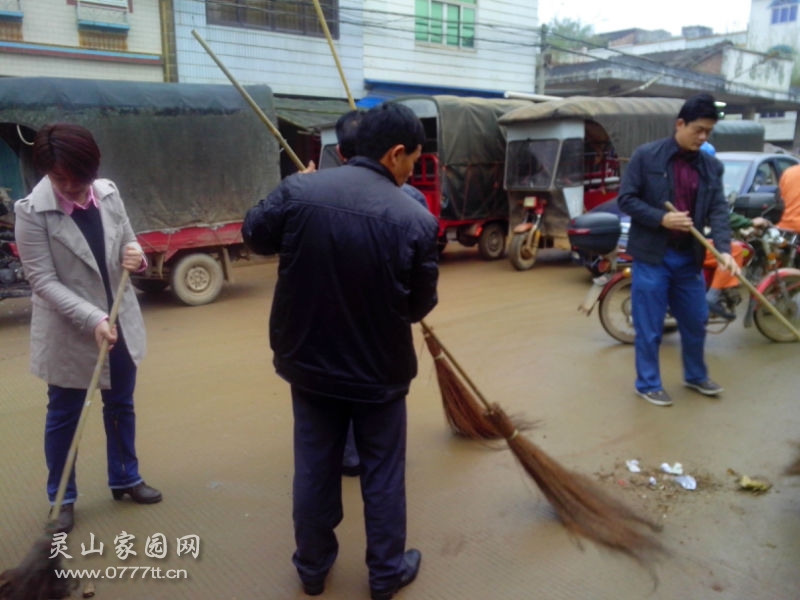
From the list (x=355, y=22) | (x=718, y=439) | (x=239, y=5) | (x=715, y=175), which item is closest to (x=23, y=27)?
(x=239, y=5)

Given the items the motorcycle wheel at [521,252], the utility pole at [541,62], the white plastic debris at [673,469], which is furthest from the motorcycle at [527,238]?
the utility pole at [541,62]

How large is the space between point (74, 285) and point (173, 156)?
4914 mm

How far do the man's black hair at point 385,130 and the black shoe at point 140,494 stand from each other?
1.95m

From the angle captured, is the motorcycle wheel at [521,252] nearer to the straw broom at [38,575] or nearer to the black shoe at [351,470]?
the black shoe at [351,470]

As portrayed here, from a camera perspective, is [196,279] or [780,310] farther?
[196,279]

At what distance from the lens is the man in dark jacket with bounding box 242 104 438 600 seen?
2.15 m

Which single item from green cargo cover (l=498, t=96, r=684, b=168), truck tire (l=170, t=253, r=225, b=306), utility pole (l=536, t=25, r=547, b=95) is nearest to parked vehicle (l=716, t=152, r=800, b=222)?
green cargo cover (l=498, t=96, r=684, b=168)

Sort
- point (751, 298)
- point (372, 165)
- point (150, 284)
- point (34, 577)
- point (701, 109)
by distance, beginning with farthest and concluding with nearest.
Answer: point (150, 284), point (751, 298), point (701, 109), point (372, 165), point (34, 577)

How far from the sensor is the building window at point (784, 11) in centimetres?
3472

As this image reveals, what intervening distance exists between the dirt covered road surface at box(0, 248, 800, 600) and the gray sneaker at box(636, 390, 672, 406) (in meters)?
0.07

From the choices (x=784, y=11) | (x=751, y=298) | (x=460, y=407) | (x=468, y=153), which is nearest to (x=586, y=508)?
(x=460, y=407)

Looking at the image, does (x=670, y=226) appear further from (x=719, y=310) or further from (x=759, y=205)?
(x=759, y=205)

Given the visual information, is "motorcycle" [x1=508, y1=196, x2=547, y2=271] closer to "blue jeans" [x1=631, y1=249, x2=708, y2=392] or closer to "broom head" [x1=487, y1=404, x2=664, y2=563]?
"blue jeans" [x1=631, y1=249, x2=708, y2=392]

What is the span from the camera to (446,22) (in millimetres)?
14359
